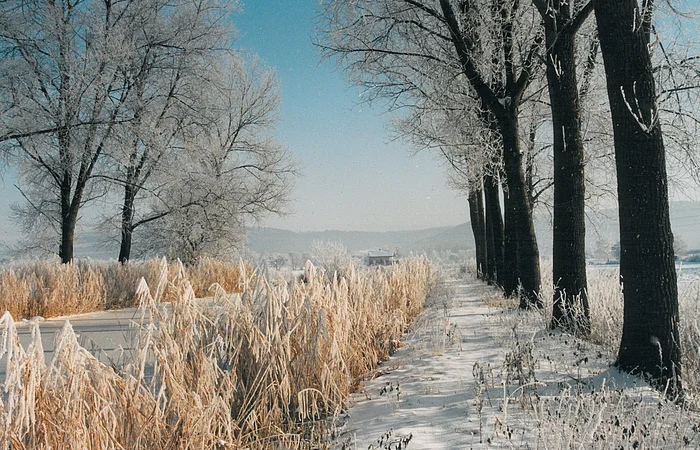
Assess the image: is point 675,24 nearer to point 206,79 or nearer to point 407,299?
point 407,299

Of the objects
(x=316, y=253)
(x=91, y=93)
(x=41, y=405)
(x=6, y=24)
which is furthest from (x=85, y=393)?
(x=316, y=253)

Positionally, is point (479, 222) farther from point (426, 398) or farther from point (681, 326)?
point (426, 398)

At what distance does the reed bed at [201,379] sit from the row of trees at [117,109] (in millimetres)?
9744

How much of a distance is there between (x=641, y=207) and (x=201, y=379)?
3698 millimetres

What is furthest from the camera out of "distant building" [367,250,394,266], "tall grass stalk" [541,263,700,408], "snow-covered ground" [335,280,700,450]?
"distant building" [367,250,394,266]

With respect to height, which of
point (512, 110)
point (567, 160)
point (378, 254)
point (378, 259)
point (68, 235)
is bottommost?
point (378, 259)

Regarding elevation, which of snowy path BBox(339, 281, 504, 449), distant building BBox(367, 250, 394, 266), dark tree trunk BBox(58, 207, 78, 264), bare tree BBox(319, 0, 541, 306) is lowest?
snowy path BBox(339, 281, 504, 449)

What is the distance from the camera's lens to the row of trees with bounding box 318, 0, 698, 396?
4.02 meters

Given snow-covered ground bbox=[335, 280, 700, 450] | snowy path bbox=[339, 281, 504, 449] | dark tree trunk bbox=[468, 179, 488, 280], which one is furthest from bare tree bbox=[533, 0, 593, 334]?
dark tree trunk bbox=[468, 179, 488, 280]

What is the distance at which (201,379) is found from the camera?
8.25 feet

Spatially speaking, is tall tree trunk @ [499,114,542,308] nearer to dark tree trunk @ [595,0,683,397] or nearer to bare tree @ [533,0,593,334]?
bare tree @ [533,0,593,334]

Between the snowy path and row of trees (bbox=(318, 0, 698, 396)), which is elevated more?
row of trees (bbox=(318, 0, 698, 396))

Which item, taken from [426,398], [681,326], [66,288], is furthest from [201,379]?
[66,288]

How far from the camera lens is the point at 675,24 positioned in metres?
6.51
